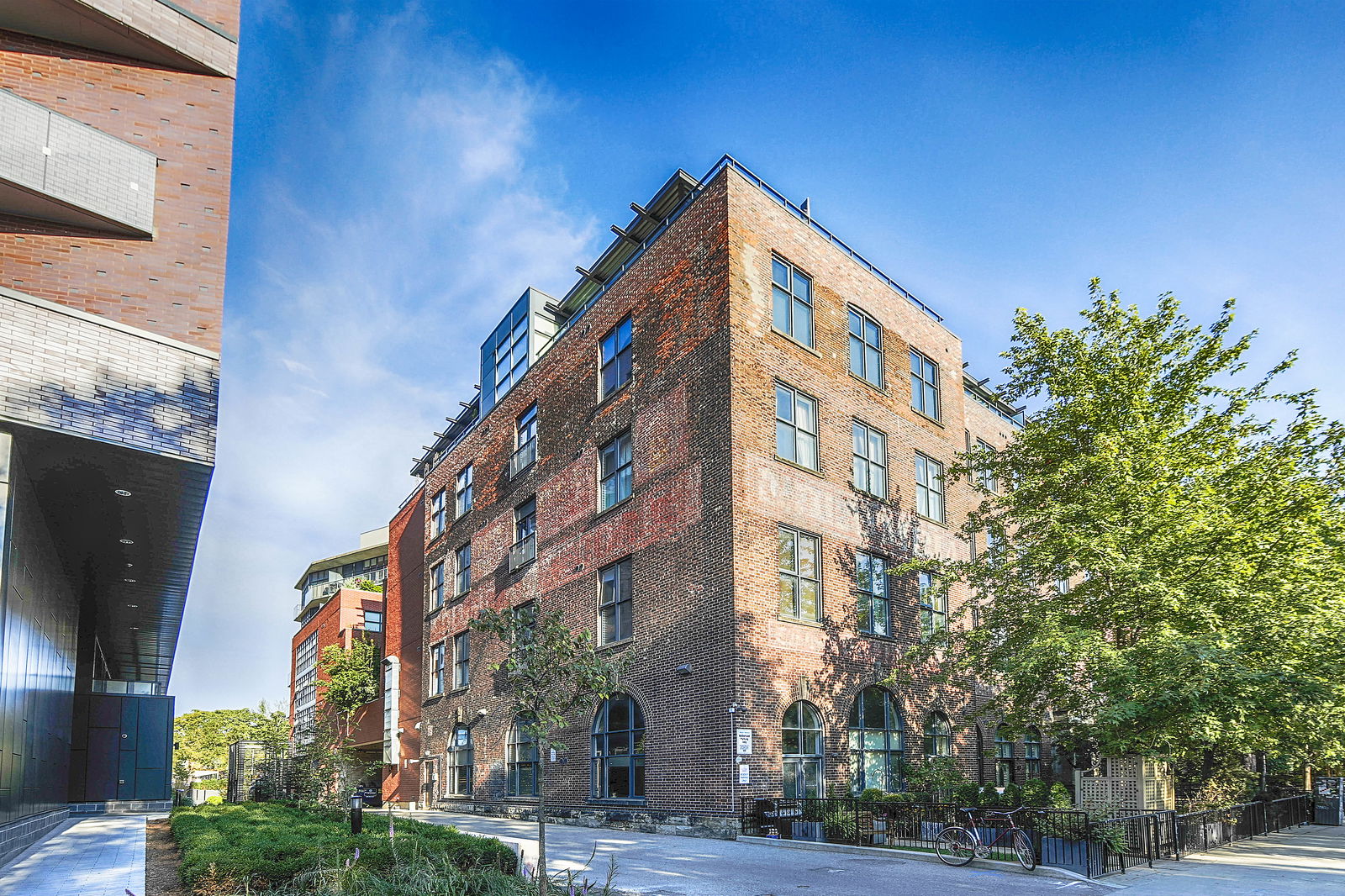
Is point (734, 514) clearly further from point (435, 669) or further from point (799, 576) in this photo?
point (435, 669)

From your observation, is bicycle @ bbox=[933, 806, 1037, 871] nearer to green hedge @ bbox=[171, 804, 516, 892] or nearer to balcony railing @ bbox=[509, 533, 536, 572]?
green hedge @ bbox=[171, 804, 516, 892]

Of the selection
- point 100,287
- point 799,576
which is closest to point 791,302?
point 799,576

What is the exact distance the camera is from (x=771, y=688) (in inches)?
778

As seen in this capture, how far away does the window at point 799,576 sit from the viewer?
69.3 feet

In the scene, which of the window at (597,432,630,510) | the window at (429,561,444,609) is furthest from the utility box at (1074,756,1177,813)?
the window at (429,561,444,609)

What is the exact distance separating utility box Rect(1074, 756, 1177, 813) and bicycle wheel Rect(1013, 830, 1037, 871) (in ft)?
17.8

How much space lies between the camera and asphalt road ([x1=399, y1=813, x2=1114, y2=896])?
12195 mm

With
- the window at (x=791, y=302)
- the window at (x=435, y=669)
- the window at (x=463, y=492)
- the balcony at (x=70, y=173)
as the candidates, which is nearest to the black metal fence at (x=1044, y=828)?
the window at (x=791, y=302)

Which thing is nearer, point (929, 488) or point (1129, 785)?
point (1129, 785)

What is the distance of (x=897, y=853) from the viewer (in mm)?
15953

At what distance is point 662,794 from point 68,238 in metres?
15.5

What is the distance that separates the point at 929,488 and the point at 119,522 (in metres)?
20.4

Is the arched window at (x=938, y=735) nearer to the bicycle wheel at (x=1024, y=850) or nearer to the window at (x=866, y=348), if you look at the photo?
the window at (x=866, y=348)

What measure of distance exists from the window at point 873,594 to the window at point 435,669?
1850 cm
